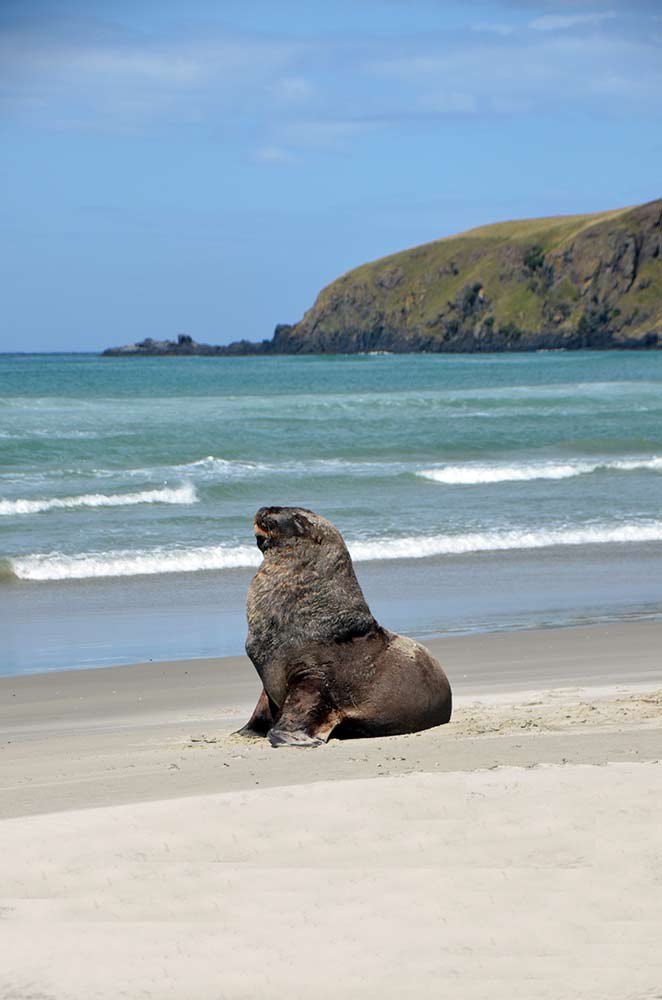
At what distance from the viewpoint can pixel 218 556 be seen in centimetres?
1510

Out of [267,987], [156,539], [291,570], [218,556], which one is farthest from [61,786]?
[156,539]

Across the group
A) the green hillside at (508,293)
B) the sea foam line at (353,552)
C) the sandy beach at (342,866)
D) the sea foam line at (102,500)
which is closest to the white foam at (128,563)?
the sea foam line at (353,552)

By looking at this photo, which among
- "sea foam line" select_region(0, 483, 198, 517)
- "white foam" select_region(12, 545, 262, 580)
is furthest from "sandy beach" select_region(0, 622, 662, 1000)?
"sea foam line" select_region(0, 483, 198, 517)

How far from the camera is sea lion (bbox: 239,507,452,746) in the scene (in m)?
6.95

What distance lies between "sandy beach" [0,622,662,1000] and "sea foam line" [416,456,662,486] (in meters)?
16.5

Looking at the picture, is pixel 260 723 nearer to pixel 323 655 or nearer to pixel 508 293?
pixel 323 655

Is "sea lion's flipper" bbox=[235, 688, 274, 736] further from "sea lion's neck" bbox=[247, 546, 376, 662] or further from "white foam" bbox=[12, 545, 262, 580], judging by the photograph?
"white foam" bbox=[12, 545, 262, 580]

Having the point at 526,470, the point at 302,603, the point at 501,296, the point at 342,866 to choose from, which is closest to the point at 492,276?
the point at 501,296

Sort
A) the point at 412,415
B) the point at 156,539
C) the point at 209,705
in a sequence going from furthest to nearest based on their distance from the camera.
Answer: the point at 412,415, the point at 156,539, the point at 209,705

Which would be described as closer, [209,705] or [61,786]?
[61,786]

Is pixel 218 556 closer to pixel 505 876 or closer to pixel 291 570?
pixel 291 570

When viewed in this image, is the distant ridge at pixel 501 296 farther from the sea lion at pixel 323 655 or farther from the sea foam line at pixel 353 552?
the sea lion at pixel 323 655

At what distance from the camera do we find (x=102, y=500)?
20.0 meters

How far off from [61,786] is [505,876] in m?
2.30
